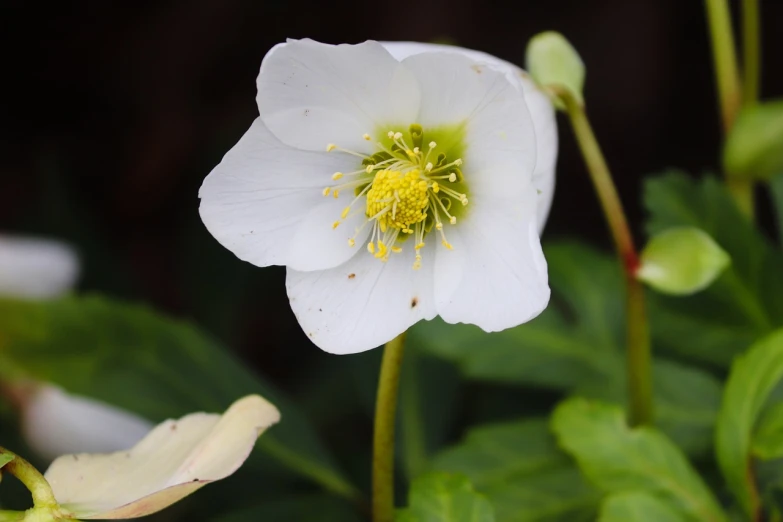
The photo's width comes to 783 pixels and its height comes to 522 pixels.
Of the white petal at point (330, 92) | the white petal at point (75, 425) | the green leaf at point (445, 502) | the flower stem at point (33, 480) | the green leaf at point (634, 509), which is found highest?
the white petal at point (330, 92)

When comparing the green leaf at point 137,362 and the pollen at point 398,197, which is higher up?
the pollen at point 398,197

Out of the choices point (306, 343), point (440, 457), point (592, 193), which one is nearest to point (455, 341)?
point (440, 457)

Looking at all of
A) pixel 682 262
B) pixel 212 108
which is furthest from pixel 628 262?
pixel 212 108

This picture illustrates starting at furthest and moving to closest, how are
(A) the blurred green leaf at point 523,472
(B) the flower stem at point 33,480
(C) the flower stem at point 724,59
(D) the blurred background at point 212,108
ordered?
(D) the blurred background at point 212,108 → (C) the flower stem at point 724,59 → (A) the blurred green leaf at point 523,472 → (B) the flower stem at point 33,480

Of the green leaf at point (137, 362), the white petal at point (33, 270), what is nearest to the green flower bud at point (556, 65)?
the green leaf at point (137, 362)

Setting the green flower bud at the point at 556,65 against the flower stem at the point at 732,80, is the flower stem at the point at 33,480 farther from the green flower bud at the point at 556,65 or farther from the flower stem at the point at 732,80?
the flower stem at the point at 732,80

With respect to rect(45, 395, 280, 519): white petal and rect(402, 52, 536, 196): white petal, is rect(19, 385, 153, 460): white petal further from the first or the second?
rect(402, 52, 536, 196): white petal
